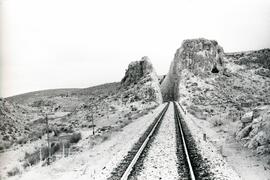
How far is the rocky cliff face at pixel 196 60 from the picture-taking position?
87.6 metres

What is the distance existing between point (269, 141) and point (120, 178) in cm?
780

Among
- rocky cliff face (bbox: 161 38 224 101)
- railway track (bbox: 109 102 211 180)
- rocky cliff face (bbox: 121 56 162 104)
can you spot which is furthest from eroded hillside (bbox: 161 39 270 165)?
railway track (bbox: 109 102 211 180)

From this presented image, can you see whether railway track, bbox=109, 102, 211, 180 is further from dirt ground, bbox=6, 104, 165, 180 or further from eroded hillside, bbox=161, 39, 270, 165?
eroded hillside, bbox=161, 39, 270, 165

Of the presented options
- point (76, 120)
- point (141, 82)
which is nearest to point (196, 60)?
point (141, 82)

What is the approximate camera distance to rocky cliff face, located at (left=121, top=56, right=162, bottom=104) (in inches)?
2604

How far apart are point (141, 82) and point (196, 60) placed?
22.5 meters

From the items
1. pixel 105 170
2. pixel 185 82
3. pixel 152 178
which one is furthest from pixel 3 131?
pixel 185 82

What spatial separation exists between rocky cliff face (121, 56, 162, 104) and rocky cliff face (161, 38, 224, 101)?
10.2 m

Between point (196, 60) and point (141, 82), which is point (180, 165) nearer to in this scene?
point (141, 82)

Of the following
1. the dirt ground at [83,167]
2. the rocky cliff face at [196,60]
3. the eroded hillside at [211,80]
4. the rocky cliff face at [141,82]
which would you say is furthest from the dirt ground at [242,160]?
the rocky cliff face at [196,60]

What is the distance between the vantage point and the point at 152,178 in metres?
11.0

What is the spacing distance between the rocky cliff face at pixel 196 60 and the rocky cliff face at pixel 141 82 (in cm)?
1021

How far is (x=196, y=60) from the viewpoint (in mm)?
88750

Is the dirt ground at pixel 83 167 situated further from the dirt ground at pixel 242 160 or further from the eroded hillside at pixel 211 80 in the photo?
the eroded hillside at pixel 211 80
